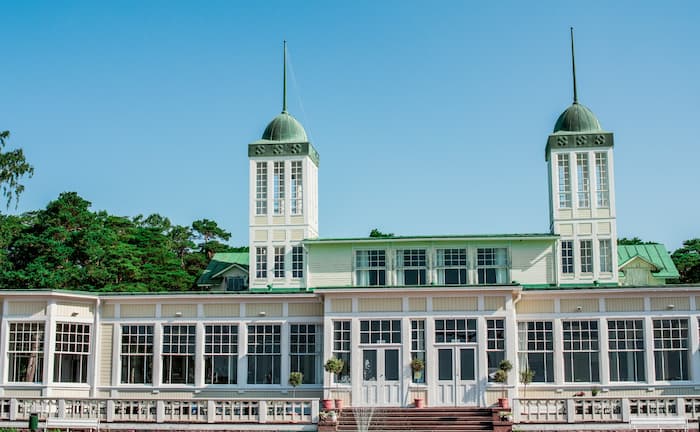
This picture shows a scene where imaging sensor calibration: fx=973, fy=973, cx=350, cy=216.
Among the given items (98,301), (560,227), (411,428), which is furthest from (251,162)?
(411,428)

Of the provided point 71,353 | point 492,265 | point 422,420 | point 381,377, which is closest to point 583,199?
point 492,265

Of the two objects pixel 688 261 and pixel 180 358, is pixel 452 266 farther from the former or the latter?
pixel 688 261

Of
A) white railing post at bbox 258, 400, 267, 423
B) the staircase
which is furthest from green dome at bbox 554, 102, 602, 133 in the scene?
white railing post at bbox 258, 400, 267, 423

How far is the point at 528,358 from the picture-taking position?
29.6 metres

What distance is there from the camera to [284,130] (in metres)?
37.7

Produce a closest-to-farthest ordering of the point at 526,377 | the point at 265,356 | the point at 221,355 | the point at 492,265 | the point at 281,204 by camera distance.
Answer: the point at 526,377 < the point at 265,356 < the point at 221,355 < the point at 492,265 < the point at 281,204

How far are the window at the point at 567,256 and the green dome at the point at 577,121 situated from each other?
4.44 meters

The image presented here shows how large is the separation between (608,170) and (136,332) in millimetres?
17938

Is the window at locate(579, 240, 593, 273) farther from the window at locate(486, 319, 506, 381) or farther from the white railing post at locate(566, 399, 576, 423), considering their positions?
the white railing post at locate(566, 399, 576, 423)

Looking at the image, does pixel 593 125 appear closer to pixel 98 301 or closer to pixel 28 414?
pixel 98 301

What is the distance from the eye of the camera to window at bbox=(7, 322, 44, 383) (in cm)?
3002

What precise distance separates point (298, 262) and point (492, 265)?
7.17m

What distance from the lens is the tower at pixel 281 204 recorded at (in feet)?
119

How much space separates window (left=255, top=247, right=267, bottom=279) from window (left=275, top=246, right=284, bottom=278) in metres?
0.43
